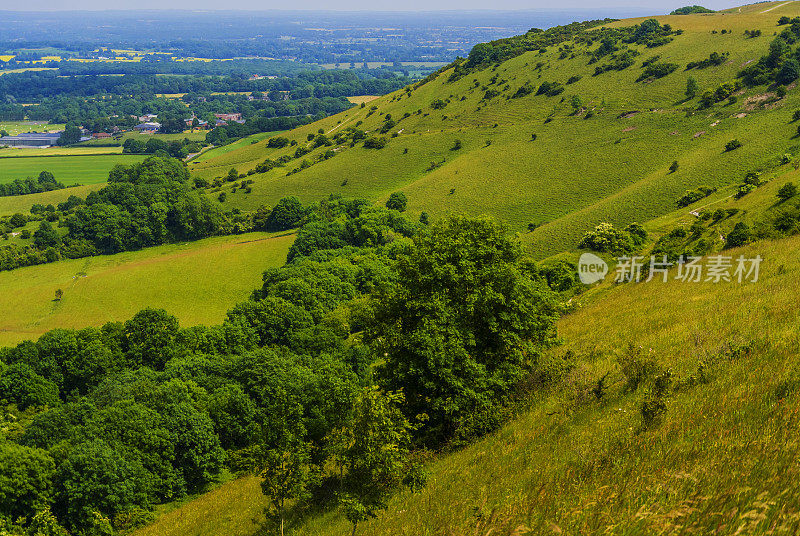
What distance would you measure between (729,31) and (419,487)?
163 metres

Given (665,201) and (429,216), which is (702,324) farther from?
(429,216)

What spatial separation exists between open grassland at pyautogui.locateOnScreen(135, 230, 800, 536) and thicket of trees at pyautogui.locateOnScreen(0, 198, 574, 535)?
6.82 ft

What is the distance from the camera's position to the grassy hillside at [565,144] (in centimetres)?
8651

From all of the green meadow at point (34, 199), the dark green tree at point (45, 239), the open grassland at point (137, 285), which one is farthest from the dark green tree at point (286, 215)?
the green meadow at point (34, 199)

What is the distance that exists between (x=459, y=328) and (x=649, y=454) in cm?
1314

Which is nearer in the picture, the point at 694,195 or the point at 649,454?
the point at 649,454

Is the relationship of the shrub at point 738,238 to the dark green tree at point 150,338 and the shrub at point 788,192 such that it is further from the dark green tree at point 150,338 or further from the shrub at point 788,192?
the dark green tree at point 150,338

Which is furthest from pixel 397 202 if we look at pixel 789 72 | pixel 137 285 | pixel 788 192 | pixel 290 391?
pixel 789 72

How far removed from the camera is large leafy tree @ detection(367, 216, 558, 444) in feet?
68.8

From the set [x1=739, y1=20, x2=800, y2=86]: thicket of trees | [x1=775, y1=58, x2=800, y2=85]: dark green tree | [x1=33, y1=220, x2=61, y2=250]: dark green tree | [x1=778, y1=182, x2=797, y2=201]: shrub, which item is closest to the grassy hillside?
[x1=739, y1=20, x2=800, y2=86]: thicket of trees

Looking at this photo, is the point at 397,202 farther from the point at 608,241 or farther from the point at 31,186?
the point at 31,186

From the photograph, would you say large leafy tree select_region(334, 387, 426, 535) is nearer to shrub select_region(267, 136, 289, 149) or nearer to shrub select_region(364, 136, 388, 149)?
shrub select_region(364, 136, 388, 149)
